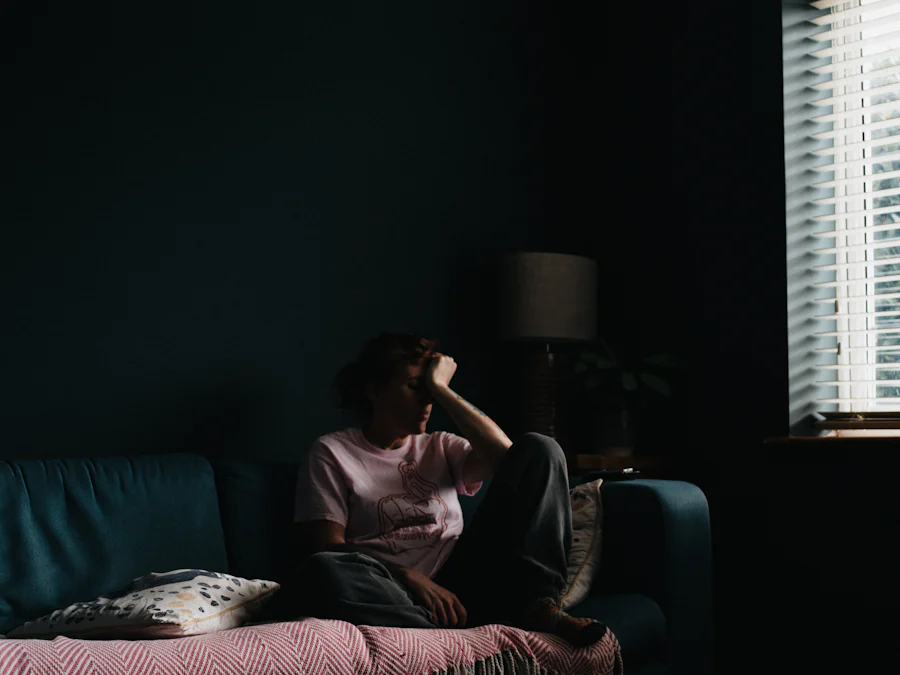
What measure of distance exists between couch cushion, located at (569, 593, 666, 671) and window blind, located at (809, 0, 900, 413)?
119 cm

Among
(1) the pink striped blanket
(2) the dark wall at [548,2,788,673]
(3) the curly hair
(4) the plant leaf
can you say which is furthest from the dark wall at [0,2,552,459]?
(1) the pink striped blanket

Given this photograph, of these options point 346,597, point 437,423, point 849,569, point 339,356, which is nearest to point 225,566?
point 346,597

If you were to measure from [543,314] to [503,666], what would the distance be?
1530 mm

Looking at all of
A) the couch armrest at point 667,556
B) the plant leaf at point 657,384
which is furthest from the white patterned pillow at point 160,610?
the plant leaf at point 657,384

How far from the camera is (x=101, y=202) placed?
7.78 ft

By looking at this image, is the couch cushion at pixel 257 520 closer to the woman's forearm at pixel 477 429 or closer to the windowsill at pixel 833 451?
the woman's forearm at pixel 477 429

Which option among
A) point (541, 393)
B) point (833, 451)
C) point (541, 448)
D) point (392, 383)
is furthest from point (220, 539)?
point (833, 451)

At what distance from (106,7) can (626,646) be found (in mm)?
2031

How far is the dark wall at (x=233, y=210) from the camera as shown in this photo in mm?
2266

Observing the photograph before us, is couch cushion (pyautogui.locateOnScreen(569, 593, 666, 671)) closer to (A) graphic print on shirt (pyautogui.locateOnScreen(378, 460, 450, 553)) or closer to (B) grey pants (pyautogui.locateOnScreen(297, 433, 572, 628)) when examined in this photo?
(B) grey pants (pyautogui.locateOnScreen(297, 433, 572, 628))

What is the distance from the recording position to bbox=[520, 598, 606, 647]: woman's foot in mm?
1810

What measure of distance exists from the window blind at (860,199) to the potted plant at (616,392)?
0.53 metres

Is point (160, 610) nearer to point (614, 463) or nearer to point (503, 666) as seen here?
point (503, 666)

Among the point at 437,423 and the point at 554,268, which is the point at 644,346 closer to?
the point at 554,268
